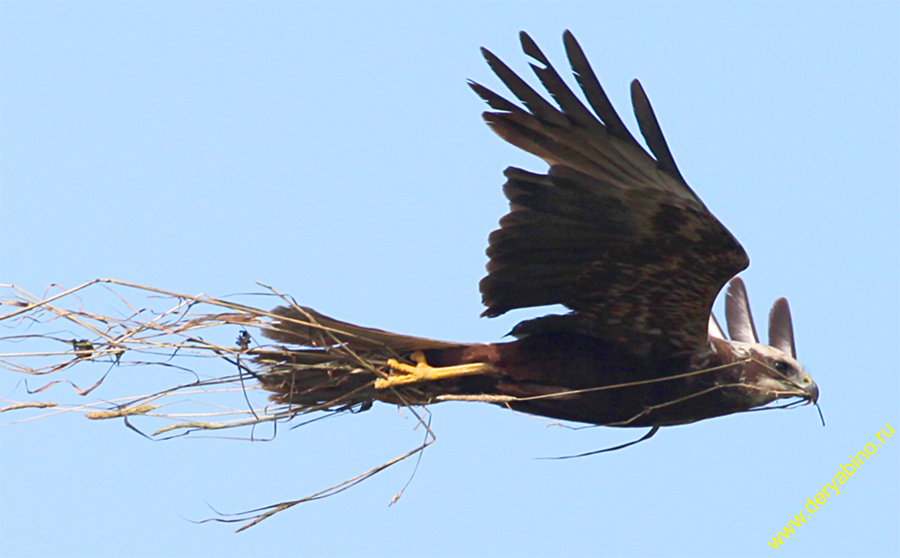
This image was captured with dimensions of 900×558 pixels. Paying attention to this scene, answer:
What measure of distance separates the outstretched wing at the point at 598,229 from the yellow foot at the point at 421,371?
0.87 feet

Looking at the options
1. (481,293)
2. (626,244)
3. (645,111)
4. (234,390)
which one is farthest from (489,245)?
(234,390)

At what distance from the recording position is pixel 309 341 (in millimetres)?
4965

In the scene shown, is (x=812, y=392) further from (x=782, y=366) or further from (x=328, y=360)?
(x=328, y=360)

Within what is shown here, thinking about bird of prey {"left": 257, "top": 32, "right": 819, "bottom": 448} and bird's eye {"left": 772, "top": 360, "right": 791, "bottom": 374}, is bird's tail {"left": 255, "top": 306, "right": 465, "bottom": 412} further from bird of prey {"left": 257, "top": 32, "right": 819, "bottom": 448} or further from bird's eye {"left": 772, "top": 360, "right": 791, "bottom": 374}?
bird's eye {"left": 772, "top": 360, "right": 791, "bottom": 374}

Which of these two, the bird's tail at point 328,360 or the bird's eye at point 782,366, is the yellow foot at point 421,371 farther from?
the bird's eye at point 782,366

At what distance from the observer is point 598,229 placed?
4.84m

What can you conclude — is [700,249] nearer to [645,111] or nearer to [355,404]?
[645,111]

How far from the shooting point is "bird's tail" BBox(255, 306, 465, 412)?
193 inches

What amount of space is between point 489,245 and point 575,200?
44 centimetres

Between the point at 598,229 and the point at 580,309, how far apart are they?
451 millimetres

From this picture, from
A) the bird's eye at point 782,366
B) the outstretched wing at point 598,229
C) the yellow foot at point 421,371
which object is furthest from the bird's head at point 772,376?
the yellow foot at point 421,371

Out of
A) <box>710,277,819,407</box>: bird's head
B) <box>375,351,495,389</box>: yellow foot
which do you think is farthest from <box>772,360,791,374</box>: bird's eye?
<box>375,351,495,389</box>: yellow foot

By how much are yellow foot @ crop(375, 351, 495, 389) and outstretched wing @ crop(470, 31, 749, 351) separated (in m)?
0.27

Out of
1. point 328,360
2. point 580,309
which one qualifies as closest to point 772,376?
point 580,309
